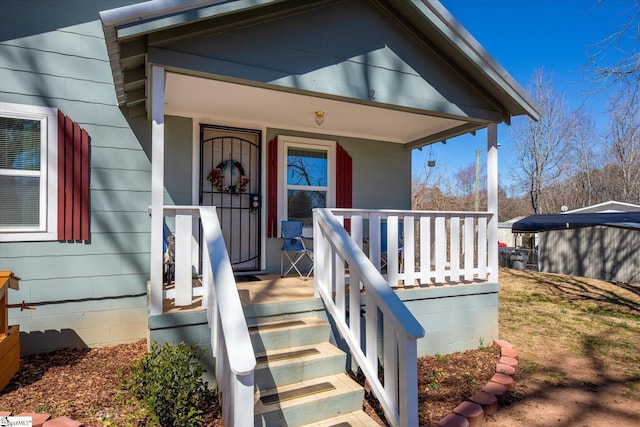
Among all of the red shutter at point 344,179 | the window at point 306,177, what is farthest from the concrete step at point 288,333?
the red shutter at point 344,179

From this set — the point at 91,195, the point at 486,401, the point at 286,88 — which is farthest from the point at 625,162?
the point at 91,195

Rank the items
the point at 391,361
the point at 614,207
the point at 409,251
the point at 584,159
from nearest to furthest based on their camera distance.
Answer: the point at 391,361 < the point at 409,251 < the point at 614,207 < the point at 584,159

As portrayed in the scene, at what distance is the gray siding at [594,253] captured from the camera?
406 inches

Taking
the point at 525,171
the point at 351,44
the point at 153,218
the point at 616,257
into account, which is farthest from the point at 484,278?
the point at 525,171

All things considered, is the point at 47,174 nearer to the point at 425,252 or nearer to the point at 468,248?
the point at 425,252

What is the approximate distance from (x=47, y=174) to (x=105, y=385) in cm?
221

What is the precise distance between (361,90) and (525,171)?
1911 centimetres

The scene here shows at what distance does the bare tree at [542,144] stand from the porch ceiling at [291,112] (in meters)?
15.9

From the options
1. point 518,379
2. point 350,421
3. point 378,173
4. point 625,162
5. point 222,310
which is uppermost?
point 625,162

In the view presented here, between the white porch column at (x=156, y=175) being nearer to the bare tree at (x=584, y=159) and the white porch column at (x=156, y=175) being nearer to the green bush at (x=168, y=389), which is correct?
the green bush at (x=168, y=389)

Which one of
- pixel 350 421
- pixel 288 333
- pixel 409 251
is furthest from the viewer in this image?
pixel 409 251

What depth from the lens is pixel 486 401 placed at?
2.90 meters

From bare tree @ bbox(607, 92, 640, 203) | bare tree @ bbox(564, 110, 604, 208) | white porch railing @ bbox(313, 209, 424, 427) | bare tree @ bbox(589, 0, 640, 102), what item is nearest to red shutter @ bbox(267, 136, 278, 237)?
white porch railing @ bbox(313, 209, 424, 427)

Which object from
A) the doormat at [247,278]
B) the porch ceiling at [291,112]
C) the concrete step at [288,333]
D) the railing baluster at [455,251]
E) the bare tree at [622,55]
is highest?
the bare tree at [622,55]
